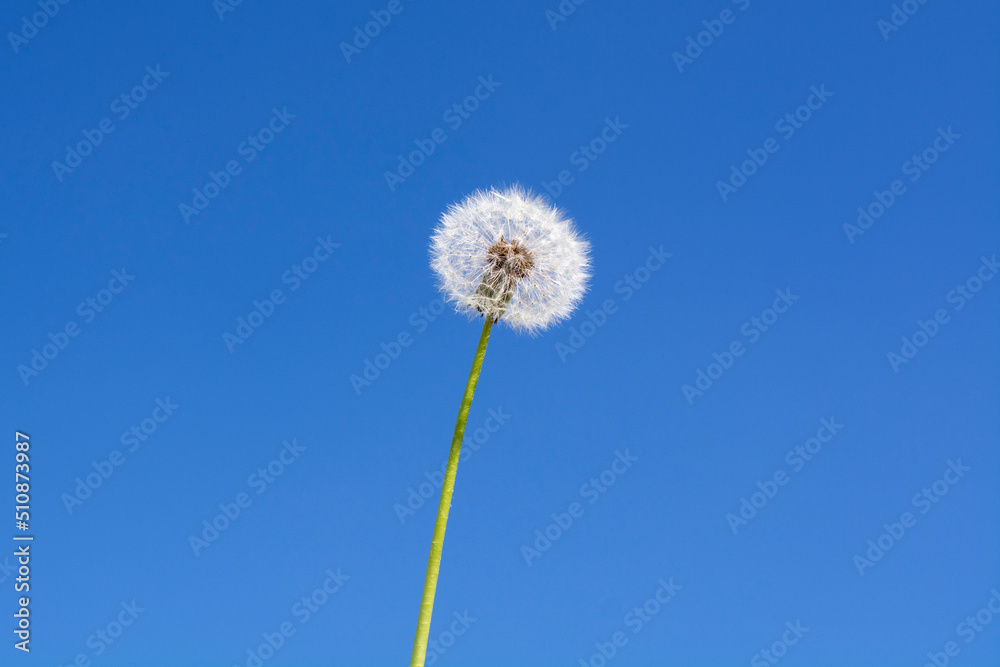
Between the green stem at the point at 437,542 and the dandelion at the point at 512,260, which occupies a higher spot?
the dandelion at the point at 512,260

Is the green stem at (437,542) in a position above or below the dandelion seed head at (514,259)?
below

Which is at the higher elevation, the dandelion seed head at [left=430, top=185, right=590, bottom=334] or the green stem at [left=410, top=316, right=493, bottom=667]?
the dandelion seed head at [left=430, top=185, right=590, bottom=334]

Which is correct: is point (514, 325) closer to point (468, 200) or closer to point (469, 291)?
point (469, 291)

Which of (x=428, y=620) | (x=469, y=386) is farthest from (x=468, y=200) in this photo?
(x=428, y=620)

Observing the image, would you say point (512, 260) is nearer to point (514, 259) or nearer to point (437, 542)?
point (514, 259)

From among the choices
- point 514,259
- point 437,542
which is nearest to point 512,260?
point 514,259
